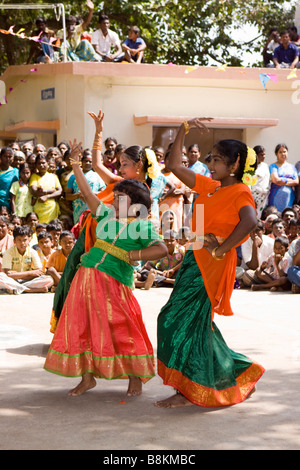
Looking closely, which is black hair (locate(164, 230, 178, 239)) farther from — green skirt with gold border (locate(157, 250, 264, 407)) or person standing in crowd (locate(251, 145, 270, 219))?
green skirt with gold border (locate(157, 250, 264, 407))

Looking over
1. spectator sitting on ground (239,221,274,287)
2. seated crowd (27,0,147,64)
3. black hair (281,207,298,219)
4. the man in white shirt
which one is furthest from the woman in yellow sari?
the man in white shirt

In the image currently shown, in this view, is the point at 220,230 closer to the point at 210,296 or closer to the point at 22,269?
the point at 210,296

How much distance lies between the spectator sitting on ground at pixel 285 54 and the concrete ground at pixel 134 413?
10117 millimetres

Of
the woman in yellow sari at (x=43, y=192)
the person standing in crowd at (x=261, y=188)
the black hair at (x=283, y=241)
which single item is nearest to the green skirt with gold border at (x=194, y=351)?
the black hair at (x=283, y=241)

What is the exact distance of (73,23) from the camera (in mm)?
14742

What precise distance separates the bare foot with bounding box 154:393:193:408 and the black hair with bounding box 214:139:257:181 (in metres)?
1.37

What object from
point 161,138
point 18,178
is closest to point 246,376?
point 18,178

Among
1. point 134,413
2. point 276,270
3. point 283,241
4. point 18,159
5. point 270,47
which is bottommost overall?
point 134,413

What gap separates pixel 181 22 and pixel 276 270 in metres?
12.6

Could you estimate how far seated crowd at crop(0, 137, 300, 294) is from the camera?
9883 mm

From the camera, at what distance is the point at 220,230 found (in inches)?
178

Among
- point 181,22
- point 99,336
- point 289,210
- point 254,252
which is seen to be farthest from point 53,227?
point 181,22

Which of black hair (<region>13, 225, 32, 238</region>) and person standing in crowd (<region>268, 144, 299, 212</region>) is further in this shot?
person standing in crowd (<region>268, 144, 299, 212</region>)

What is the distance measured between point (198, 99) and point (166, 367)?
10.5 m
